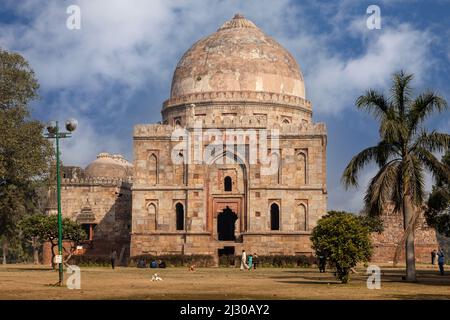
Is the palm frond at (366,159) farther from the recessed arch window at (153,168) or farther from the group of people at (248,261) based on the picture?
the recessed arch window at (153,168)

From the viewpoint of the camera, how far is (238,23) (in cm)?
6091

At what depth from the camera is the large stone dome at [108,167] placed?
213 ft

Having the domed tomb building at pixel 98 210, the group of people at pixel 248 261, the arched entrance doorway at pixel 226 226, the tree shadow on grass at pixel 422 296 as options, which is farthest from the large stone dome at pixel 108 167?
the tree shadow on grass at pixel 422 296

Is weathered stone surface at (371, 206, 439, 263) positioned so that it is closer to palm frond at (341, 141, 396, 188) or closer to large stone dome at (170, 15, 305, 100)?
large stone dome at (170, 15, 305, 100)

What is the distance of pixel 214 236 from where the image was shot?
5084 centimetres

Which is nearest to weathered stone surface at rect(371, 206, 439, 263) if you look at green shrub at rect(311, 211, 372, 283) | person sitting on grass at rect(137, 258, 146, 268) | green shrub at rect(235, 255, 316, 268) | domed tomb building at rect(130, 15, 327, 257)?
domed tomb building at rect(130, 15, 327, 257)

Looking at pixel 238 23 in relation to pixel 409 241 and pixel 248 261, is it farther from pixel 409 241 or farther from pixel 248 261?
pixel 409 241

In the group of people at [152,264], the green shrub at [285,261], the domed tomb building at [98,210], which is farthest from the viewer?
the domed tomb building at [98,210]

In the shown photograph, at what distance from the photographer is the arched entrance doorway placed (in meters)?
56.2

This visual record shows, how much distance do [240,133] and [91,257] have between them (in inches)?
481

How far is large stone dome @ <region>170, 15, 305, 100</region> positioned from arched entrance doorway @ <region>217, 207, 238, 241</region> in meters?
8.96

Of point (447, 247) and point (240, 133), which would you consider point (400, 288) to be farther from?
point (447, 247)

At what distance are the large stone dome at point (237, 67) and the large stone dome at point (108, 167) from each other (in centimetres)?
993
